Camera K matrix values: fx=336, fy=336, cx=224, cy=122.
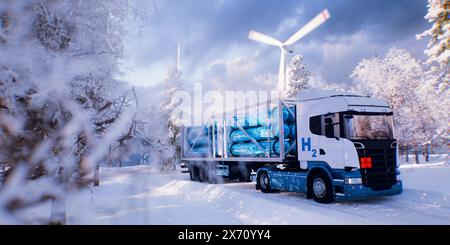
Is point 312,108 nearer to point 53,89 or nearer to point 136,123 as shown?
point 136,123

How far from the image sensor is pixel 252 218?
8039mm

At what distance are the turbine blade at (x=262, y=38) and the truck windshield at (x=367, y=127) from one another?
59.2 ft

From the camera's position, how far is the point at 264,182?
13.9 m

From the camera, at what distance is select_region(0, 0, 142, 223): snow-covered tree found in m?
3.65

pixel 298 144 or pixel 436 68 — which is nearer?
pixel 298 144

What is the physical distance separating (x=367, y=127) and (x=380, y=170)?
135cm

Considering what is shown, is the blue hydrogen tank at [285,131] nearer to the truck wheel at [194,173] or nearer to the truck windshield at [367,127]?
the truck windshield at [367,127]

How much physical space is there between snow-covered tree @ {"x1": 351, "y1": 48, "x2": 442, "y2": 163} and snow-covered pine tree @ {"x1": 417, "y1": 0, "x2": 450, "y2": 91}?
19.6 metres

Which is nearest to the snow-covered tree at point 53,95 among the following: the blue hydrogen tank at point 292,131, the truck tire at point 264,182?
the blue hydrogen tank at point 292,131

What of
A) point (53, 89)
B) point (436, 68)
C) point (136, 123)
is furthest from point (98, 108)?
point (436, 68)

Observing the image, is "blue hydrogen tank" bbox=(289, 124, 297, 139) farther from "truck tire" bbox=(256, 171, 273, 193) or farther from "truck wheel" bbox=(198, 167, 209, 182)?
"truck wheel" bbox=(198, 167, 209, 182)

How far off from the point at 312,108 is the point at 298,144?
4.71 feet

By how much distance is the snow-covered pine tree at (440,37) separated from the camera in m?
12.7

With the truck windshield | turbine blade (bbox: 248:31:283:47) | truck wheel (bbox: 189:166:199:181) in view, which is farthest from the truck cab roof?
turbine blade (bbox: 248:31:283:47)
